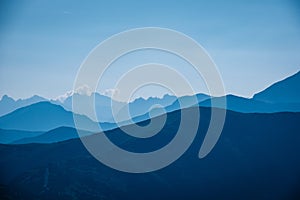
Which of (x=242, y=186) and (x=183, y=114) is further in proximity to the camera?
(x=183, y=114)

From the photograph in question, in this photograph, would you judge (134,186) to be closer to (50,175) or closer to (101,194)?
(101,194)

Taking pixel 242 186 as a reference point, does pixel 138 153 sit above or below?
above

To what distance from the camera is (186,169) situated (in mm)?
121750

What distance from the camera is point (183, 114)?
164750 mm

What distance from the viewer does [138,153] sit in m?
135

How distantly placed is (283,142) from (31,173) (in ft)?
337

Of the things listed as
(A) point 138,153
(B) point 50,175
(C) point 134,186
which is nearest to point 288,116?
(A) point 138,153

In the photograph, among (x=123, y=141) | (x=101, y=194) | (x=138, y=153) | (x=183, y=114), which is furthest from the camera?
(x=183, y=114)

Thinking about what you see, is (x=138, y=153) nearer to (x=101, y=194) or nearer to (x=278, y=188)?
(x=101, y=194)

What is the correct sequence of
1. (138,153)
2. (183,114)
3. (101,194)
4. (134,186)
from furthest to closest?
(183,114)
(138,153)
(134,186)
(101,194)

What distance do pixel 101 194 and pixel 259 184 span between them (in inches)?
2130

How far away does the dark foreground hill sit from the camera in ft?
327

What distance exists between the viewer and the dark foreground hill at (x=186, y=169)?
99.7m

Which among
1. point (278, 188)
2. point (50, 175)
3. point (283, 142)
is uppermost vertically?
point (283, 142)
